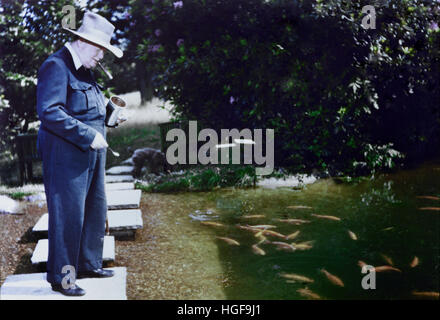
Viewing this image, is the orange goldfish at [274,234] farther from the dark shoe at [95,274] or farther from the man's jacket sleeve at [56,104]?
the man's jacket sleeve at [56,104]

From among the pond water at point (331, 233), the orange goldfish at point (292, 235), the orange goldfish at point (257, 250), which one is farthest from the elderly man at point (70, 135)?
the orange goldfish at point (292, 235)

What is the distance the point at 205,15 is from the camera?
779 cm

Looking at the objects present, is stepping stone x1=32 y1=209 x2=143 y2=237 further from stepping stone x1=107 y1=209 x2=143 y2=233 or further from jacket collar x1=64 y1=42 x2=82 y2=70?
jacket collar x1=64 y1=42 x2=82 y2=70

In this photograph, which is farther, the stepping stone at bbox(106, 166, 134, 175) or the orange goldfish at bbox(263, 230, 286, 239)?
the stepping stone at bbox(106, 166, 134, 175)

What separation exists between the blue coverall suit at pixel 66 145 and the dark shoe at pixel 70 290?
0.04 metres

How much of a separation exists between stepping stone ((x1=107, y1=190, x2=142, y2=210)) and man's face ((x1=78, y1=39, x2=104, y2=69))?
2.74m

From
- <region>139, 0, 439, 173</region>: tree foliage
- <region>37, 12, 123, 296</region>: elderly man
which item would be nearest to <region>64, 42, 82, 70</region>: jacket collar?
<region>37, 12, 123, 296</region>: elderly man

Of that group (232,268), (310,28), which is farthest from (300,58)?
(232,268)

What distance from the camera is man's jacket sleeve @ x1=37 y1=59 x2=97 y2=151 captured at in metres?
3.21

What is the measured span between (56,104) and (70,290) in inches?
53.6

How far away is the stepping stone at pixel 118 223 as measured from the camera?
507 cm

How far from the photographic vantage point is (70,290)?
3.43 meters

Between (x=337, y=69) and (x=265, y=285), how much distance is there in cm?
461
